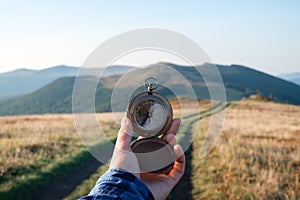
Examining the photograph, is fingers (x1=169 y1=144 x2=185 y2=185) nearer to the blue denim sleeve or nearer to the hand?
the hand

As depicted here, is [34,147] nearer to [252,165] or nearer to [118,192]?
[252,165]

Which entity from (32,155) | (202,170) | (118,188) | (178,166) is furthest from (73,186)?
(118,188)

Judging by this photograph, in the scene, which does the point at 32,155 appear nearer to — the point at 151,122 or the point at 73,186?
the point at 73,186

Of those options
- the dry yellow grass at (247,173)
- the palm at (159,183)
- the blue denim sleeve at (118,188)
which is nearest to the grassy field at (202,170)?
the dry yellow grass at (247,173)

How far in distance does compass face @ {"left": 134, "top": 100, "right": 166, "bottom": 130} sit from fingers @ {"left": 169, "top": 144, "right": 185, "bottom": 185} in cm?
30

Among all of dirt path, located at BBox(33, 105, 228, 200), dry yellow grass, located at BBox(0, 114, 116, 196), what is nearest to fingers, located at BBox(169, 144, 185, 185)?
dry yellow grass, located at BBox(0, 114, 116, 196)

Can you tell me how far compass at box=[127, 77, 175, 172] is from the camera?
3166 mm

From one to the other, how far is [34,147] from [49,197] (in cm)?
560

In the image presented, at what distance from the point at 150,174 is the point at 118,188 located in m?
0.88

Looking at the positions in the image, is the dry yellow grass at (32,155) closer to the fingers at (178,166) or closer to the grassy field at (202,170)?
the grassy field at (202,170)

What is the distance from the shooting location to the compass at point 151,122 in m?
3.17

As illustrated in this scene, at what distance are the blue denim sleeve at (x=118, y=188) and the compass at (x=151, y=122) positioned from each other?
2.32 ft

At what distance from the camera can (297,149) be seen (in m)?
16.5

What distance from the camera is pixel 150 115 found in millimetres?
3438
